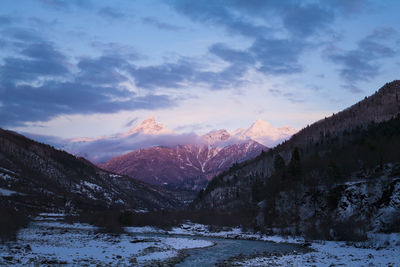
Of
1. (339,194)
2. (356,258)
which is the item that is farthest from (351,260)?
(339,194)

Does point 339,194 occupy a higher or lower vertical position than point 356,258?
higher

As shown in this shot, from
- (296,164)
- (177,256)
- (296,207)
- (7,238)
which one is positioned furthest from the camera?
(296,164)

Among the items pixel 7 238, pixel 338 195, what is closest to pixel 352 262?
pixel 338 195

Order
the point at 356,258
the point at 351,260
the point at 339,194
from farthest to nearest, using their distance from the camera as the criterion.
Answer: the point at 339,194
the point at 356,258
the point at 351,260

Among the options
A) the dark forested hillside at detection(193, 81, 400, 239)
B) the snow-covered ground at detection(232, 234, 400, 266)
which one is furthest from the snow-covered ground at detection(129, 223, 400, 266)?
A: the dark forested hillside at detection(193, 81, 400, 239)

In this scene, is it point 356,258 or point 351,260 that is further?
point 356,258

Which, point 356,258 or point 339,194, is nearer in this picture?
point 356,258

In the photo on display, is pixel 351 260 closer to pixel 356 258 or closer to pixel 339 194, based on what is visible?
pixel 356 258

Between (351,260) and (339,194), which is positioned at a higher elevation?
(339,194)

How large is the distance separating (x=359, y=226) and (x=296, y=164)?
1807 inches

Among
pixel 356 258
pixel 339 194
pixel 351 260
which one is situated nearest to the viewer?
pixel 351 260

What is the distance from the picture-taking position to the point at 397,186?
7438cm

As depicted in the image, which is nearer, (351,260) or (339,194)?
(351,260)

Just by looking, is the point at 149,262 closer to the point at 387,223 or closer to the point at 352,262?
the point at 352,262
